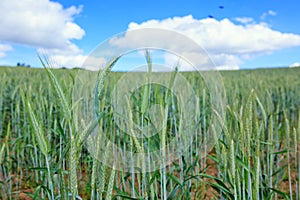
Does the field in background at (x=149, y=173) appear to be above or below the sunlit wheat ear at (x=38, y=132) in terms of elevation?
below

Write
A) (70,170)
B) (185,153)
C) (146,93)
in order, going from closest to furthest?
1. (70,170)
2. (146,93)
3. (185,153)

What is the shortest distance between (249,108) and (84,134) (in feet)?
1.36

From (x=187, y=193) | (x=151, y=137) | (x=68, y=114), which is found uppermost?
(x=68, y=114)

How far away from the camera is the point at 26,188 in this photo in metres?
Result: 2.14

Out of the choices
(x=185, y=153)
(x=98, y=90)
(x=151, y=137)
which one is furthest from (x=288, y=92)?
(x=98, y=90)

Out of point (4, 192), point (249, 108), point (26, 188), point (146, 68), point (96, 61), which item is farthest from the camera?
point (26, 188)

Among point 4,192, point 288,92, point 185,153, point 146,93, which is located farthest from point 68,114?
point 288,92

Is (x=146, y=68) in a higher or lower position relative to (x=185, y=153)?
higher

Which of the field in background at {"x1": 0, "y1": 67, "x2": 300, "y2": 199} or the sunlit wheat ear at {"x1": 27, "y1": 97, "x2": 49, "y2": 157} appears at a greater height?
the sunlit wheat ear at {"x1": 27, "y1": 97, "x2": 49, "y2": 157}

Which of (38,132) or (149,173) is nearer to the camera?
(38,132)

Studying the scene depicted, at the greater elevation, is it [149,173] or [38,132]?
[38,132]

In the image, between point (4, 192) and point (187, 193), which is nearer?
point (187, 193)

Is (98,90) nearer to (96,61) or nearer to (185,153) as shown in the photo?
(96,61)

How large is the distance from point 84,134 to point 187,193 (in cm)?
68
